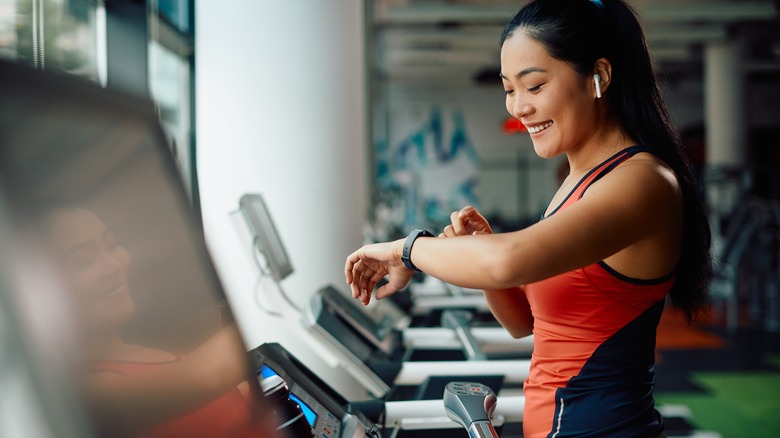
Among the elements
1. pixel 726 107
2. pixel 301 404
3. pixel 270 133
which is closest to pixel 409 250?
pixel 301 404

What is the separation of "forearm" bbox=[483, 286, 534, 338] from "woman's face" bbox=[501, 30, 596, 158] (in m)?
0.31

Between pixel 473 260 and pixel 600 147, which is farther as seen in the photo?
pixel 600 147

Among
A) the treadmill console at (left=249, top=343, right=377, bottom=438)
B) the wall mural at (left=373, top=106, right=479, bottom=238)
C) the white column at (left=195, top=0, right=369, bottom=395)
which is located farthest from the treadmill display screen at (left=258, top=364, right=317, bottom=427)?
the wall mural at (left=373, top=106, right=479, bottom=238)

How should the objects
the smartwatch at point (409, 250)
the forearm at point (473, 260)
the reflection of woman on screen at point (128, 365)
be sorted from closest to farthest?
the reflection of woman on screen at point (128, 365) < the forearm at point (473, 260) < the smartwatch at point (409, 250)

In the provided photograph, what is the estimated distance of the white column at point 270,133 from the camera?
9.60 feet

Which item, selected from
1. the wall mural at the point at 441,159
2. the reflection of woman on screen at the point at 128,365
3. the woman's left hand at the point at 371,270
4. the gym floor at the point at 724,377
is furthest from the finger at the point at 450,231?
the wall mural at the point at 441,159

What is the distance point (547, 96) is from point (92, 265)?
0.78 m

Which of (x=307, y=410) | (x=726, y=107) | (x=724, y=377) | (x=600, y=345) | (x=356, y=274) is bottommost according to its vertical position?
(x=724, y=377)

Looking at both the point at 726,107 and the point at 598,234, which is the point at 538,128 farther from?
the point at 726,107

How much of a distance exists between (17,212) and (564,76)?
86cm

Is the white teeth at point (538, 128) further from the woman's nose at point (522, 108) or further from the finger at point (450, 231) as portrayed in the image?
the finger at point (450, 231)

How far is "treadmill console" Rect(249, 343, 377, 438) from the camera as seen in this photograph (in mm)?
1409

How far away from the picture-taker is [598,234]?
97cm

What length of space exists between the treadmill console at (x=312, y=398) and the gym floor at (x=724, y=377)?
2123 mm
